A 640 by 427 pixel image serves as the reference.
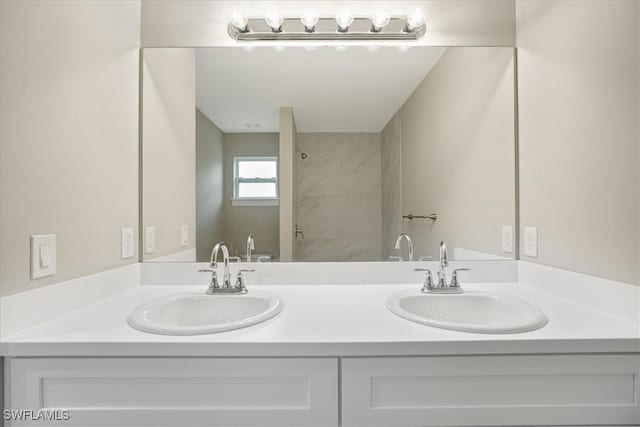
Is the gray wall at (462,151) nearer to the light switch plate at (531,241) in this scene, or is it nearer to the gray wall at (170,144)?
the light switch plate at (531,241)

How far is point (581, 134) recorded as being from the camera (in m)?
1.07

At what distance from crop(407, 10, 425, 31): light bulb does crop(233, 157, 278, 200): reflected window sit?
0.85 m

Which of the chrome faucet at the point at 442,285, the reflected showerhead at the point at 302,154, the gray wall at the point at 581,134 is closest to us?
the gray wall at the point at 581,134

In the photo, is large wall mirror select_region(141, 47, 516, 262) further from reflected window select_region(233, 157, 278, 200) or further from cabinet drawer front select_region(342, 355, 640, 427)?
cabinet drawer front select_region(342, 355, 640, 427)

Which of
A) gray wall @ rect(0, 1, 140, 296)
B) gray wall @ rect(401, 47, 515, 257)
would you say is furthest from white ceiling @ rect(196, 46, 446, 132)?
gray wall @ rect(0, 1, 140, 296)

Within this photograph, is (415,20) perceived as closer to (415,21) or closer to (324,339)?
(415,21)

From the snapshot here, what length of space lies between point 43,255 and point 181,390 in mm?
558

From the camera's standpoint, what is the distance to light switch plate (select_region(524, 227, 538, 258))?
133 cm

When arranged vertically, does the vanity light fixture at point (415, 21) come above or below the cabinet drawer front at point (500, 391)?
above

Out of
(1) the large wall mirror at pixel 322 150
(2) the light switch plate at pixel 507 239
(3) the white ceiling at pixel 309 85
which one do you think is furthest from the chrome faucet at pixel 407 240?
(3) the white ceiling at pixel 309 85

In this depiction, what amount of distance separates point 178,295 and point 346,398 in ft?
2.43

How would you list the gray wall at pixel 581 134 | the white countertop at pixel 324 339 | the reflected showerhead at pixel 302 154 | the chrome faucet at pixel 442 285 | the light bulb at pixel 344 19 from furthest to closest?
the reflected showerhead at pixel 302 154 < the light bulb at pixel 344 19 < the chrome faucet at pixel 442 285 < the gray wall at pixel 581 134 < the white countertop at pixel 324 339

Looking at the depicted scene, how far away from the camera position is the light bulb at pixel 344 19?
1.41 meters

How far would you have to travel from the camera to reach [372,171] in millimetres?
1520
